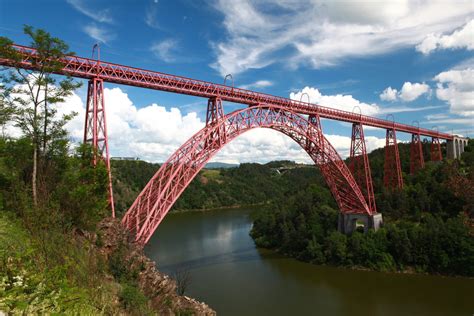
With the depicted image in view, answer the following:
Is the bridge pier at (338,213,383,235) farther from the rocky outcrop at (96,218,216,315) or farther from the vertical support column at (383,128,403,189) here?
the rocky outcrop at (96,218,216,315)

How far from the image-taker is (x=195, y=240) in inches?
1417

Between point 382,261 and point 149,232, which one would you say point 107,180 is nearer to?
point 149,232

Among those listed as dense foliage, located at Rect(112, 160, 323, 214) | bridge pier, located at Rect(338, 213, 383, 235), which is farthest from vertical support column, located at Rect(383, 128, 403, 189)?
dense foliage, located at Rect(112, 160, 323, 214)

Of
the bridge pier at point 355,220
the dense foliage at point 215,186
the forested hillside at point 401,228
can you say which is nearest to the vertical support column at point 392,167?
the forested hillside at point 401,228

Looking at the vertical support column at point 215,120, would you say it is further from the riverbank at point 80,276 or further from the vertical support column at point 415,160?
the vertical support column at point 415,160

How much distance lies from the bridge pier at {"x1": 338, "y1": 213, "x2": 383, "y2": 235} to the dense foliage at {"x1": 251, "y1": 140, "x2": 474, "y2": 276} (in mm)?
600

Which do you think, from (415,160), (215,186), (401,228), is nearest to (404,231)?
(401,228)

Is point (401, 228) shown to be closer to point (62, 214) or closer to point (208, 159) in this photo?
point (208, 159)

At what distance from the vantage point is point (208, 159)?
1532cm

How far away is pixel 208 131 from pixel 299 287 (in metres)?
11.8

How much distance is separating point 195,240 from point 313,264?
14207mm

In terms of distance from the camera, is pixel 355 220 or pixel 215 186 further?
pixel 215 186

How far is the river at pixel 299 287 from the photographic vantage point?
685 inches

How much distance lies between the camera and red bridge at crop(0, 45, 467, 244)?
12.1 metres
